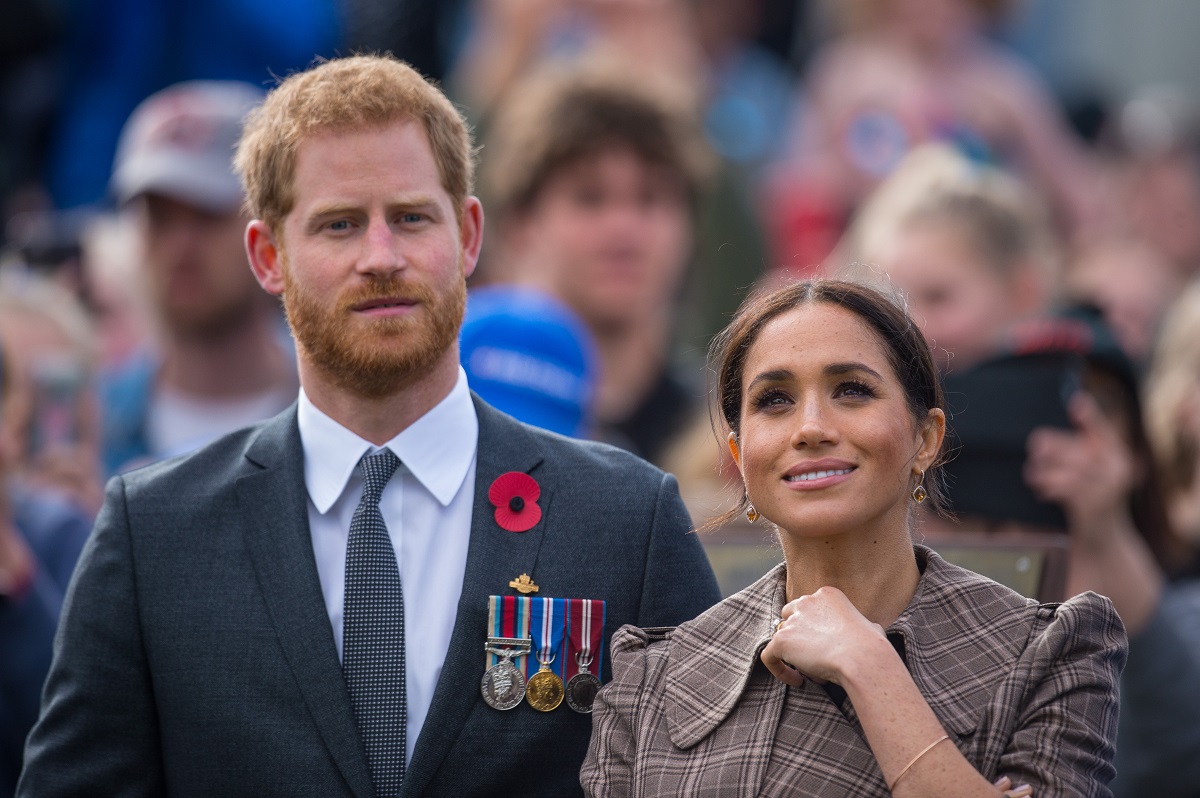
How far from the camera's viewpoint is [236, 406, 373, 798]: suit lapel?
3.30 m

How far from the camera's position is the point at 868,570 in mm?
3156

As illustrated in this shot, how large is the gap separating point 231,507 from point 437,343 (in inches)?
21.5

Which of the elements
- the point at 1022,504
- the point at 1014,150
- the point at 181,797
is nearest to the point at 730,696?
the point at 181,797

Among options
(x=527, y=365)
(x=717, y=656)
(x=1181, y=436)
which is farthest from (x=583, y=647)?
(x=1181, y=436)

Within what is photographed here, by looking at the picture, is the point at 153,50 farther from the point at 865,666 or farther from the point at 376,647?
the point at 865,666

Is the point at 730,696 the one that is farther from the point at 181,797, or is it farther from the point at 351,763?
the point at 181,797

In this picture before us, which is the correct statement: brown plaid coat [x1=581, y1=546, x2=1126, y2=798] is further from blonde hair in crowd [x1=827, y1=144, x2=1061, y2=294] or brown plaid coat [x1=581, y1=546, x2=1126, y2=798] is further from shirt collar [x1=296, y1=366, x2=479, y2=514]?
blonde hair in crowd [x1=827, y1=144, x2=1061, y2=294]

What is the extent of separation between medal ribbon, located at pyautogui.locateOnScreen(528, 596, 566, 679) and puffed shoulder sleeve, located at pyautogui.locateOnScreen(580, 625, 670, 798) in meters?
0.14

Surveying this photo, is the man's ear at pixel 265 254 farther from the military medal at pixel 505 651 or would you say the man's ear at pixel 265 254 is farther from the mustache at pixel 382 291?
the military medal at pixel 505 651

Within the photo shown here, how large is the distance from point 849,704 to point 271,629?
1.11 meters

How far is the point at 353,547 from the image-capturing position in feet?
11.3

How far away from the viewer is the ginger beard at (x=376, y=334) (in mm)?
3391

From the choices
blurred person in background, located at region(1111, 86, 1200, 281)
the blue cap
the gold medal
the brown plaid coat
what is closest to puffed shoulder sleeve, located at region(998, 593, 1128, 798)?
the brown plaid coat

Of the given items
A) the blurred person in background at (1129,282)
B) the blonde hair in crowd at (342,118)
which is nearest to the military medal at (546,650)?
the blonde hair in crowd at (342,118)
